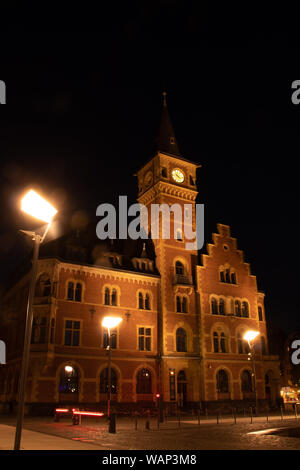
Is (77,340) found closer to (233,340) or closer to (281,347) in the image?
(233,340)

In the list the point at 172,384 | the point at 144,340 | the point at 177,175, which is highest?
the point at 177,175

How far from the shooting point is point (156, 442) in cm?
1686

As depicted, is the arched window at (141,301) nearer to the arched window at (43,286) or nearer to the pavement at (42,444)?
the arched window at (43,286)

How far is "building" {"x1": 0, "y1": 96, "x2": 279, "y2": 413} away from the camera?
110ft

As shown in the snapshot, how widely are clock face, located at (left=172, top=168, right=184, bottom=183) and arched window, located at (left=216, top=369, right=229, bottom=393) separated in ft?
70.5

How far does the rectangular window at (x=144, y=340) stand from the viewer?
3788 cm

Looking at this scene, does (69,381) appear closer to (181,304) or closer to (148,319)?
(148,319)

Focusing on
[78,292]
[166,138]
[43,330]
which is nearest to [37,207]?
[43,330]

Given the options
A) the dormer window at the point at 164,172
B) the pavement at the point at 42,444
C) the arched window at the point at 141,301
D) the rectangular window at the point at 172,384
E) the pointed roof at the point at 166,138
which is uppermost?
the pointed roof at the point at 166,138

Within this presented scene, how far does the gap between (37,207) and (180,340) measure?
30.2 metres

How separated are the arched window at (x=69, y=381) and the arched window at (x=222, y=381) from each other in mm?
14953

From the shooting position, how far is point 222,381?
134 feet

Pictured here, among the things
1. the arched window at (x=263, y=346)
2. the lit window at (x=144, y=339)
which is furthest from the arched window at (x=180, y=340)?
the arched window at (x=263, y=346)
